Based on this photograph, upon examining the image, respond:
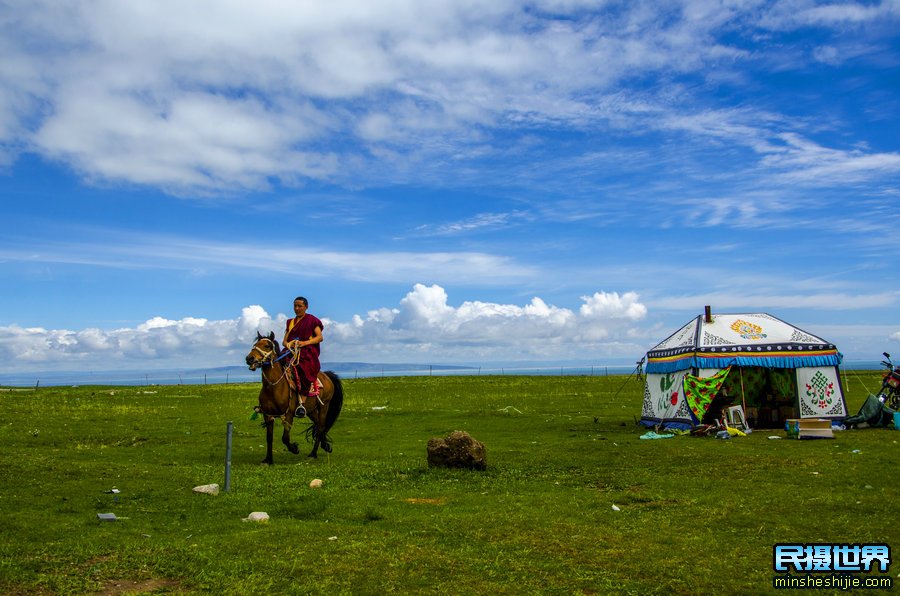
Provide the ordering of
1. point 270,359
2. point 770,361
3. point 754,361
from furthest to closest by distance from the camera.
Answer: point 770,361, point 754,361, point 270,359

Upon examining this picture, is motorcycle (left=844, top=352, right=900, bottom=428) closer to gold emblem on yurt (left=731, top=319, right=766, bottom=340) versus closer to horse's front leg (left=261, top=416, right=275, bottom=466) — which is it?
gold emblem on yurt (left=731, top=319, right=766, bottom=340)

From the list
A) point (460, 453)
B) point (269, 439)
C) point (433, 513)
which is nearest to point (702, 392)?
point (460, 453)

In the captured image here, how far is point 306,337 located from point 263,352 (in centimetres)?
163

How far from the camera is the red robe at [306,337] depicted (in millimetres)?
19922

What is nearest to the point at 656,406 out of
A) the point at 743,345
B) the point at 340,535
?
the point at 743,345

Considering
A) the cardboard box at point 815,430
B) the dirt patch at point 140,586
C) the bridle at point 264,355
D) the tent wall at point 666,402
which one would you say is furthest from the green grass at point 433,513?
the tent wall at point 666,402

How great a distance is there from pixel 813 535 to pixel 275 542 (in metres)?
8.36

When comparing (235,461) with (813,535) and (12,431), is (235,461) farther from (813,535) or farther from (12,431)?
(813,535)

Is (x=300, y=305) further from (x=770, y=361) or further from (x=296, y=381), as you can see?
(x=770, y=361)

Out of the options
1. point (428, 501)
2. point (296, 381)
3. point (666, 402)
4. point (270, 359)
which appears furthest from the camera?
point (666, 402)

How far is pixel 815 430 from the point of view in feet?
79.3

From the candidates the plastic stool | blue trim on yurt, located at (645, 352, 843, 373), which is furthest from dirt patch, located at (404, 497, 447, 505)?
the plastic stool

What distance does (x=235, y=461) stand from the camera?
19.4 m

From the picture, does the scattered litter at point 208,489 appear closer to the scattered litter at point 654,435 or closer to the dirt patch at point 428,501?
the dirt patch at point 428,501
